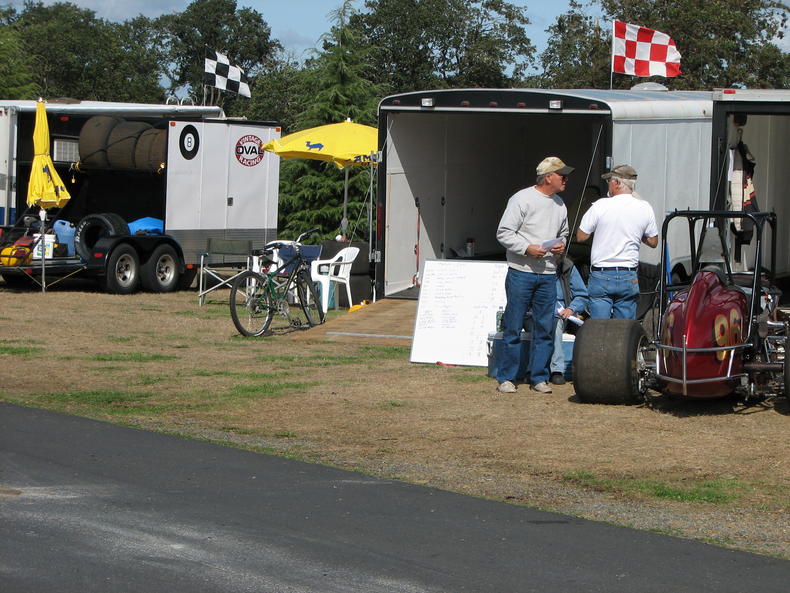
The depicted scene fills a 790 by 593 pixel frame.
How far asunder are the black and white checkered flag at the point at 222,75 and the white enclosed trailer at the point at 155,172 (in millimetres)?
2524

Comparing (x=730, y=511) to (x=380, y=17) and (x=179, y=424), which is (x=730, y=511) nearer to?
(x=179, y=424)

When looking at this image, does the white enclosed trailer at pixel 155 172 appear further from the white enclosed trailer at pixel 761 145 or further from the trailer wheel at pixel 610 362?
the trailer wheel at pixel 610 362

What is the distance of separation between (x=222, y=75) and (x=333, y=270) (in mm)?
8463

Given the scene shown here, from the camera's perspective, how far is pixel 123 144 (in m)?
20.2

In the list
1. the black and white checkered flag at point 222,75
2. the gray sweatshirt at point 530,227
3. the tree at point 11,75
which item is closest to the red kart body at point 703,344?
the gray sweatshirt at point 530,227

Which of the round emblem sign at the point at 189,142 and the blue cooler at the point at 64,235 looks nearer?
the blue cooler at the point at 64,235

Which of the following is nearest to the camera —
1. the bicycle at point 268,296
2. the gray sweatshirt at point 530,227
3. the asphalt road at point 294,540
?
the asphalt road at point 294,540

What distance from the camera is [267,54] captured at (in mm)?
77062

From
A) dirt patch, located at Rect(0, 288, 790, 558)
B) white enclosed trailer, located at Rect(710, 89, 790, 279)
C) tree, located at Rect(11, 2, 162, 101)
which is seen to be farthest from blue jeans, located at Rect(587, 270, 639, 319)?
tree, located at Rect(11, 2, 162, 101)

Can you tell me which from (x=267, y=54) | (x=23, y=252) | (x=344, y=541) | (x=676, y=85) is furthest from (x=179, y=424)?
(x=267, y=54)

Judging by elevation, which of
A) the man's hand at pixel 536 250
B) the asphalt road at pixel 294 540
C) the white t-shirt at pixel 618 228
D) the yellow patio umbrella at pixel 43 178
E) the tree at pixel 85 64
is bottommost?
the asphalt road at pixel 294 540

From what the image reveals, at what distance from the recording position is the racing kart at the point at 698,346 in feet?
29.6

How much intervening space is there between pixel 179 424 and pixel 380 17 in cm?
4719

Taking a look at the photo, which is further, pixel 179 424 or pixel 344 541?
pixel 179 424
